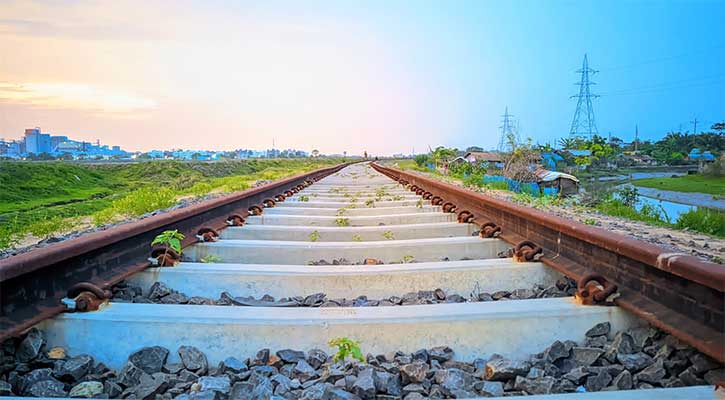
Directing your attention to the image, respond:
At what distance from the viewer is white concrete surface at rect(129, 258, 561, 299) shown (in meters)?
2.29

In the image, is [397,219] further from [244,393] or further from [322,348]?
[244,393]

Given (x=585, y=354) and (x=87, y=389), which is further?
(x=585, y=354)

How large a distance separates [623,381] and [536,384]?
27 centimetres

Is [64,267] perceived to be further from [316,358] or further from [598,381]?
[598,381]

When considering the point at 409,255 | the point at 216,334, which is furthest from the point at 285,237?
the point at 216,334

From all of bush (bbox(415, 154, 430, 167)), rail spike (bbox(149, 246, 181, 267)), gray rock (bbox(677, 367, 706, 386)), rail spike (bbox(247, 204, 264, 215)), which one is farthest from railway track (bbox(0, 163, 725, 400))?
bush (bbox(415, 154, 430, 167))

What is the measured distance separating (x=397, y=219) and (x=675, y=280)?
308 cm

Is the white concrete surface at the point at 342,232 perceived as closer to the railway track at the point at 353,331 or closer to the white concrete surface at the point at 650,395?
the railway track at the point at 353,331

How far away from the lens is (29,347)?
1.59 metres

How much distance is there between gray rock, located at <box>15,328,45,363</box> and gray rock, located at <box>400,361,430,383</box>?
1221 millimetres

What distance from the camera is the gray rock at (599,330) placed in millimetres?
1726

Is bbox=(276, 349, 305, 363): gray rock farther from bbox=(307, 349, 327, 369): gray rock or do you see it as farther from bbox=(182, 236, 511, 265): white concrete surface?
bbox=(182, 236, 511, 265): white concrete surface

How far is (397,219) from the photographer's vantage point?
4.61 m

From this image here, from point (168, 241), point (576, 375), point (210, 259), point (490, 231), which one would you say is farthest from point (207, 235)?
point (576, 375)
